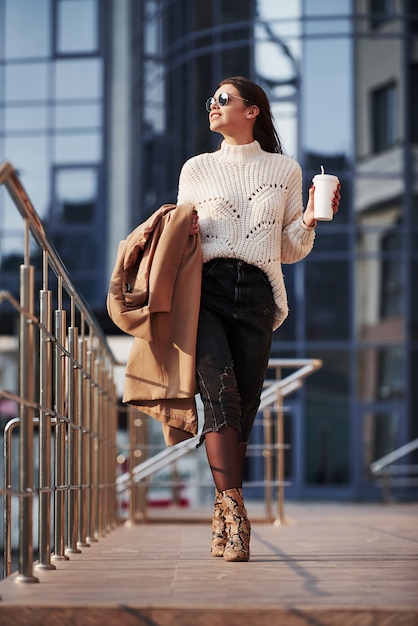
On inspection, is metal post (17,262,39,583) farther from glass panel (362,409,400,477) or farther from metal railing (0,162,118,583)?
glass panel (362,409,400,477)

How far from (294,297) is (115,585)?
735 inches

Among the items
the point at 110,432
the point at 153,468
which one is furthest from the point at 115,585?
the point at 153,468

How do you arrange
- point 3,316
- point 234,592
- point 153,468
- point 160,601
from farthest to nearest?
point 3,316 < point 153,468 < point 234,592 < point 160,601

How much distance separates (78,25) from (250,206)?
22.1 m

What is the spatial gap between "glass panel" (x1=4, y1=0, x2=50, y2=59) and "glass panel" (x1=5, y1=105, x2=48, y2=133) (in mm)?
1140

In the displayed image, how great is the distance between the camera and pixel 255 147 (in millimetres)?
4691

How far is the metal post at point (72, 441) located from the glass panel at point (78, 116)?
2112 cm

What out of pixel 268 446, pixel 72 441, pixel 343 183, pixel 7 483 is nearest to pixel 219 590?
pixel 72 441

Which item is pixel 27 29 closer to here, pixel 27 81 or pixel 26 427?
pixel 27 81

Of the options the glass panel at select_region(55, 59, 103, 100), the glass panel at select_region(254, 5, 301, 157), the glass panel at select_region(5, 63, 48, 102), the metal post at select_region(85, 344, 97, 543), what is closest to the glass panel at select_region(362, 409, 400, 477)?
the glass panel at select_region(254, 5, 301, 157)

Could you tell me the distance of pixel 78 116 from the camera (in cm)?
2555

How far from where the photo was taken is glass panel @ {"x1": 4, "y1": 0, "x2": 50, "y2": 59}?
84.2 ft

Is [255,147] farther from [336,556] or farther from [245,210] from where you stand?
[336,556]

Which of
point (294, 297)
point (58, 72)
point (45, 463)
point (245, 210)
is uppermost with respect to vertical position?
point (58, 72)
